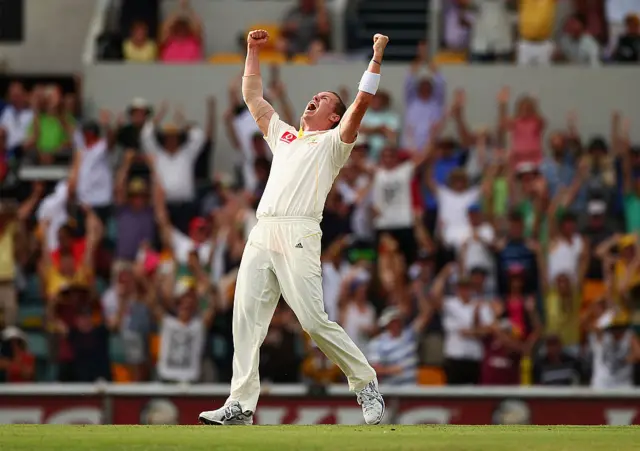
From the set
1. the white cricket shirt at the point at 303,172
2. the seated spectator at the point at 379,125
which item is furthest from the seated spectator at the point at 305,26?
the white cricket shirt at the point at 303,172

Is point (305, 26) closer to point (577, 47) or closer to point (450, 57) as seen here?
point (450, 57)

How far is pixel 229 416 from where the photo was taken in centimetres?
1104

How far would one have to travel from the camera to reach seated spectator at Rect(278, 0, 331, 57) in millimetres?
21734

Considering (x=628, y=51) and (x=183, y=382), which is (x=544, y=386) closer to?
(x=183, y=382)

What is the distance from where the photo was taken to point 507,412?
54.7ft

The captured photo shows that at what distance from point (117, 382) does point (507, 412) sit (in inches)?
158

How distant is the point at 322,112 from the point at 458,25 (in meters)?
11.0

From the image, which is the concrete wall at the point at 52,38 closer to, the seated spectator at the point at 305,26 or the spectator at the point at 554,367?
the seated spectator at the point at 305,26

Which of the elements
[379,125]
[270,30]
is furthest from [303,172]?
[270,30]

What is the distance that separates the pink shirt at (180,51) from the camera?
21.7 metres

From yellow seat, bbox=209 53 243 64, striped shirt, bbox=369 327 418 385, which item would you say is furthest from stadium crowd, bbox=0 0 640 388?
yellow seat, bbox=209 53 243 64

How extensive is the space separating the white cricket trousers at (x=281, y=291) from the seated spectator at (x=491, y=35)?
1105cm

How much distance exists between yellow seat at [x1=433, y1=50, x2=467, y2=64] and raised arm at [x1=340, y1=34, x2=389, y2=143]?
35.0ft

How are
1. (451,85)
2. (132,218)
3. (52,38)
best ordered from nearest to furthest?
(132,218) < (451,85) < (52,38)
